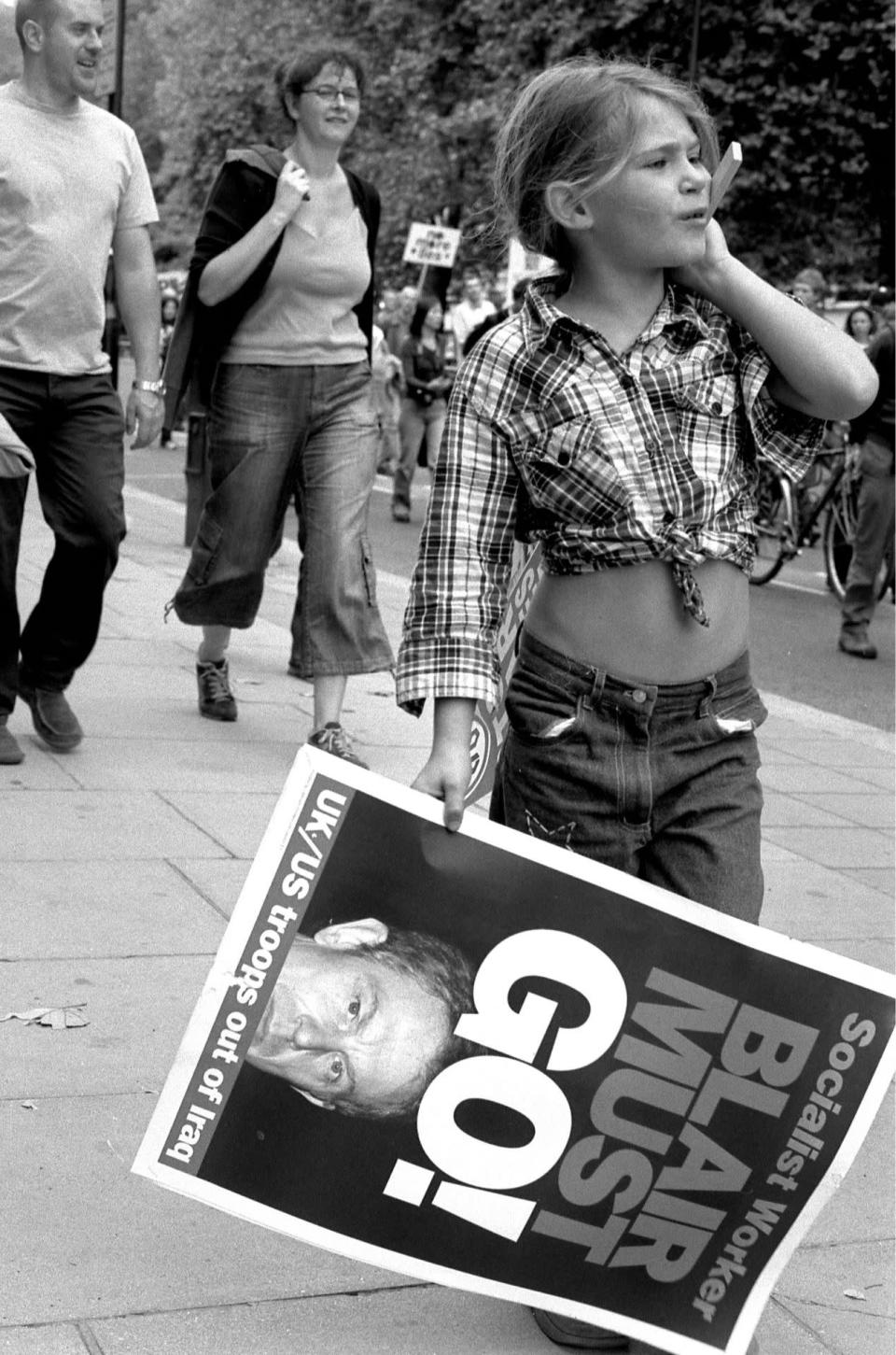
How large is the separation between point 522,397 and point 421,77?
2943cm

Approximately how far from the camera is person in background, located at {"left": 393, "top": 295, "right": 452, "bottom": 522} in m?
15.0

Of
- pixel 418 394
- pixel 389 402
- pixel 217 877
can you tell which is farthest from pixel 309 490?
pixel 389 402

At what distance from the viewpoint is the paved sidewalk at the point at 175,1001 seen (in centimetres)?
258

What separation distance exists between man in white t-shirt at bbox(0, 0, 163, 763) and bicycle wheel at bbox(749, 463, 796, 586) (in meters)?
7.34

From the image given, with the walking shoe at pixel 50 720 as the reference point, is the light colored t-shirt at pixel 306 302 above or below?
above

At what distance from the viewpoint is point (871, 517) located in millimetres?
10141

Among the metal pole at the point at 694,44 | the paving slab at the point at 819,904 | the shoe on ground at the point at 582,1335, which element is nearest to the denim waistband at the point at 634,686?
the shoe on ground at the point at 582,1335

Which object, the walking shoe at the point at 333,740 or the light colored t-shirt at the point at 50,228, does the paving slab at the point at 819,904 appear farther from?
the light colored t-shirt at the point at 50,228

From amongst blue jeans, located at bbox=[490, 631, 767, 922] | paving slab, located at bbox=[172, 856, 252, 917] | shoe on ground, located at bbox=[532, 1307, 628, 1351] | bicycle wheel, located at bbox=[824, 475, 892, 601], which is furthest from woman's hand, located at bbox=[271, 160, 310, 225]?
bicycle wheel, located at bbox=[824, 475, 892, 601]

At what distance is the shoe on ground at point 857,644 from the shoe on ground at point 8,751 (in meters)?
5.53

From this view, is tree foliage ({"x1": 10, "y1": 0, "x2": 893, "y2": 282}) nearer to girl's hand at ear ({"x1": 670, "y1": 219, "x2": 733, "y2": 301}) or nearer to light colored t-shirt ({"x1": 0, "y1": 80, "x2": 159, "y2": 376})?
light colored t-shirt ({"x1": 0, "y1": 80, "x2": 159, "y2": 376})

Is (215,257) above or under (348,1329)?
above

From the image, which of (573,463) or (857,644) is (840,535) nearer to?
(857,644)

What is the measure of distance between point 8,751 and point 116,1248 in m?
2.75
